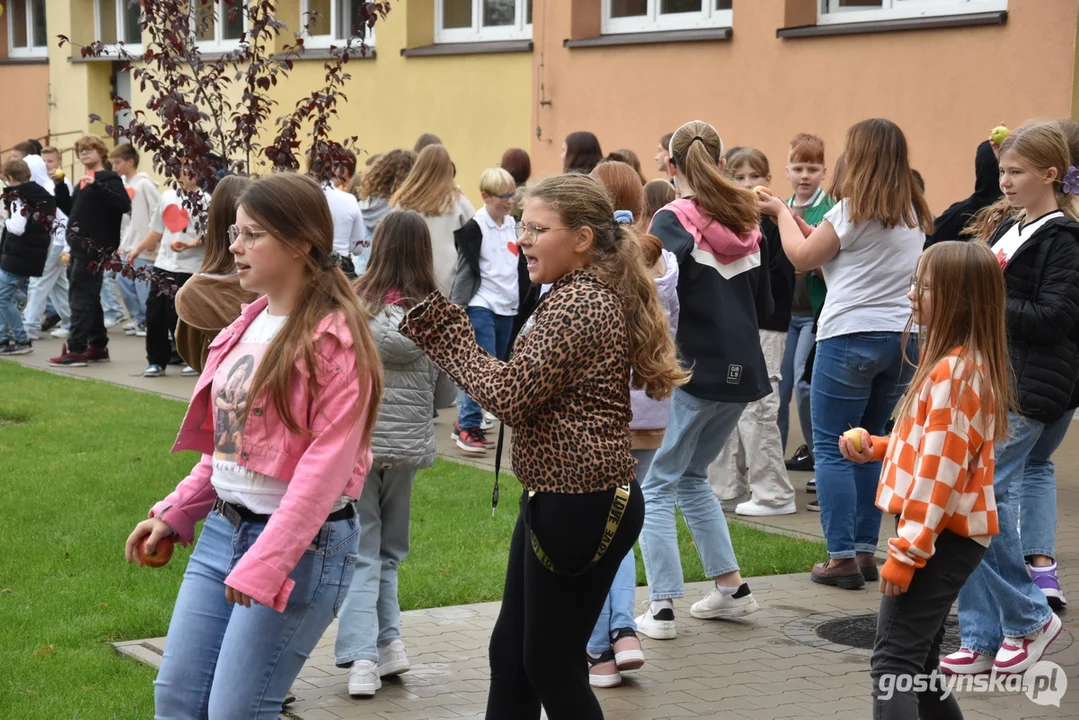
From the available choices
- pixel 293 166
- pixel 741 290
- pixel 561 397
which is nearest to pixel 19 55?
pixel 293 166

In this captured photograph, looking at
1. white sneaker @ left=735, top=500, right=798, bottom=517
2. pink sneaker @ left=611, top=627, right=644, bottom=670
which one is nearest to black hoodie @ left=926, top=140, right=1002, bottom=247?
white sneaker @ left=735, top=500, right=798, bottom=517

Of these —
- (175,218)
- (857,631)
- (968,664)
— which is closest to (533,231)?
(968,664)

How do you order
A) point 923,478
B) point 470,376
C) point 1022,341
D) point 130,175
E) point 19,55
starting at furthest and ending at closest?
1. point 19,55
2. point 130,175
3. point 1022,341
4. point 923,478
5. point 470,376

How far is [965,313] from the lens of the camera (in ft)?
14.7

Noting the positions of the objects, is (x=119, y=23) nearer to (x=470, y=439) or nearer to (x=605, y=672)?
(x=470, y=439)

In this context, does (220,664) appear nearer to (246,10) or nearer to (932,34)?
(246,10)

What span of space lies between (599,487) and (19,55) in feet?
89.2

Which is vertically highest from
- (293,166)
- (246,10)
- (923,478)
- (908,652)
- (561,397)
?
(246,10)

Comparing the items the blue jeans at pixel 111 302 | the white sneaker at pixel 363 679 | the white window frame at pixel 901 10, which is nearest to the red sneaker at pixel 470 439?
the white sneaker at pixel 363 679

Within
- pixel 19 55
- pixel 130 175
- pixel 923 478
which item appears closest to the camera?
pixel 923 478

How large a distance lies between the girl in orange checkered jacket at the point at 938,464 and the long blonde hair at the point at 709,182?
5.65 ft

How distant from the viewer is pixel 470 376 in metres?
3.99

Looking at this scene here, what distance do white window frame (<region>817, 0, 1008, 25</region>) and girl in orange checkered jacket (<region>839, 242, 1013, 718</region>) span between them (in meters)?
8.61

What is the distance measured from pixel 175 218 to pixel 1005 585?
8.95 metres
